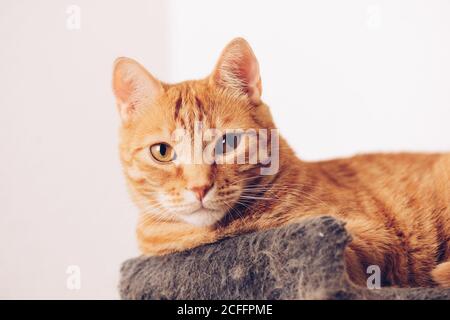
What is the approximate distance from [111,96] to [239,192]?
1.04 m

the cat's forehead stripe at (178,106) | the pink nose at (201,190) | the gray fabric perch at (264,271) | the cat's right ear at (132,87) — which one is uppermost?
the cat's right ear at (132,87)

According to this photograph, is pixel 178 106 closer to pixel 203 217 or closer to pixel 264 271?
pixel 203 217

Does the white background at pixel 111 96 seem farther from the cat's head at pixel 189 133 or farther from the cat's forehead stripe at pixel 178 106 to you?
the cat's forehead stripe at pixel 178 106

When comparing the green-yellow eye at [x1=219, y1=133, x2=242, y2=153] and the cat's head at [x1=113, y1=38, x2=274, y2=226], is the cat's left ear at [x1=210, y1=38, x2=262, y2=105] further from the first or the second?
the green-yellow eye at [x1=219, y1=133, x2=242, y2=153]

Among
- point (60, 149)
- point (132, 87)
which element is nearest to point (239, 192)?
point (132, 87)

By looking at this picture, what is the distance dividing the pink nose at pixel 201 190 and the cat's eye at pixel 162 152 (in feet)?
0.52

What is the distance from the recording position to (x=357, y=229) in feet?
3.95

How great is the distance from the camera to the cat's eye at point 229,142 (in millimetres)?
1236

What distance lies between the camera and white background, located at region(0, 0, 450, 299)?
1.63 m

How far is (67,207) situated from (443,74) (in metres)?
1.73

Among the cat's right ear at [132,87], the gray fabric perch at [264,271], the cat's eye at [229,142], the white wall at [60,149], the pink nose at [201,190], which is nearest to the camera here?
the gray fabric perch at [264,271]

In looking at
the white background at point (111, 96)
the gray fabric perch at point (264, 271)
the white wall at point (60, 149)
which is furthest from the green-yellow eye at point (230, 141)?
the white background at point (111, 96)

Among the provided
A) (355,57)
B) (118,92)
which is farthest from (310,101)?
(118,92)
